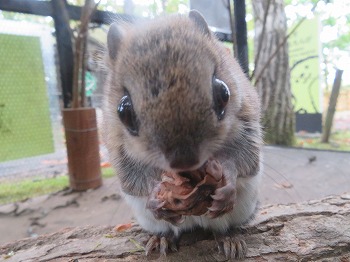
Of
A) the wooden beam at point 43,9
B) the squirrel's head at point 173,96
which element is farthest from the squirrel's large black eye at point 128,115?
the wooden beam at point 43,9

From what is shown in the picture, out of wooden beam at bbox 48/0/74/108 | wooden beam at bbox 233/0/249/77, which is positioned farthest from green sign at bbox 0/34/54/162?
wooden beam at bbox 233/0/249/77

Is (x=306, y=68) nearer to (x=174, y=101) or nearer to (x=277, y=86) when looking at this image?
(x=277, y=86)

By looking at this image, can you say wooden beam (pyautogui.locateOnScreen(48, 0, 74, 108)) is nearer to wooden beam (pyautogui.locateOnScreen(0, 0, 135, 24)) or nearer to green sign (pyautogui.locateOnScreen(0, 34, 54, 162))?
wooden beam (pyautogui.locateOnScreen(0, 0, 135, 24))

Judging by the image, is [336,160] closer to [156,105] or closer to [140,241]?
[140,241]

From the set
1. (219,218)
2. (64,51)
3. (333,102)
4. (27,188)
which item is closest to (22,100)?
(64,51)

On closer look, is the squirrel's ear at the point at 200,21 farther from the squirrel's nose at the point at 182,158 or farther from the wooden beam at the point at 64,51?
the wooden beam at the point at 64,51

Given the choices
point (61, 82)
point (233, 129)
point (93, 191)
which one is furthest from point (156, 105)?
point (61, 82)
